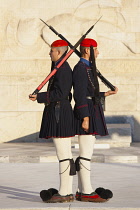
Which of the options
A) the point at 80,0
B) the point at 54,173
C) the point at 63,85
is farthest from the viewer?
the point at 80,0

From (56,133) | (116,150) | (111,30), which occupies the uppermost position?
(111,30)

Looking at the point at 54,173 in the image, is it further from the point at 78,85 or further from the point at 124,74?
the point at 124,74

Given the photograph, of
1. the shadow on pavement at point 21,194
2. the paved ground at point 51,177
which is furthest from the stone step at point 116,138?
the shadow on pavement at point 21,194

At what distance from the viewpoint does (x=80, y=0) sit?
15.6 meters

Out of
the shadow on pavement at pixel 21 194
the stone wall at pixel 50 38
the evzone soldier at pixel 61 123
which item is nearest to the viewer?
the evzone soldier at pixel 61 123

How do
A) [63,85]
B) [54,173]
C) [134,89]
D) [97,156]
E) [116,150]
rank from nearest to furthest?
[63,85] < [54,173] < [97,156] < [116,150] < [134,89]

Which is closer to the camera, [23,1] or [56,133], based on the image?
[56,133]

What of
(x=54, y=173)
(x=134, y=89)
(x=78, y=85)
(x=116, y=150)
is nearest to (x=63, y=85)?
(x=78, y=85)

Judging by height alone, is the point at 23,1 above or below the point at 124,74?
above

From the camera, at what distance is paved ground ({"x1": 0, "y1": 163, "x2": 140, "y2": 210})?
5.68m

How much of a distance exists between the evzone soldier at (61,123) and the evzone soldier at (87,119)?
0.29 ft

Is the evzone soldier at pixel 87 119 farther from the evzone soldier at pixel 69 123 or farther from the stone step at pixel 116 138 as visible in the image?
the stone step at pixel 116 138

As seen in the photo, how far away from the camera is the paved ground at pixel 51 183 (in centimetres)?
568

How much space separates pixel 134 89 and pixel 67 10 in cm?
284
